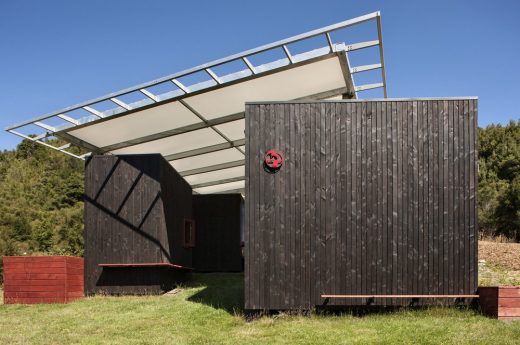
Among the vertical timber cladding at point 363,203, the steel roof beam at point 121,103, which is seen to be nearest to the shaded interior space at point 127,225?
the steel roof beam at point 121,103

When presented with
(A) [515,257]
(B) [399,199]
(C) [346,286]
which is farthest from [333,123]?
(A) [515,257]

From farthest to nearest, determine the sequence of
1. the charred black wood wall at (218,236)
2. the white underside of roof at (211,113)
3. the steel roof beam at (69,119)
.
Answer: the charred black wood wall at (218,236) → the steel roof beam at (69,119) → the white underside of roof at (211,113)

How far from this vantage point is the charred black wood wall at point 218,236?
65.4 ft

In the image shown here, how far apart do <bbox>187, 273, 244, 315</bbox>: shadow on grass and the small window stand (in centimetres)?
128

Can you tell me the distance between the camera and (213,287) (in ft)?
46.8

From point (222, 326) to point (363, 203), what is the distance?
342 cm

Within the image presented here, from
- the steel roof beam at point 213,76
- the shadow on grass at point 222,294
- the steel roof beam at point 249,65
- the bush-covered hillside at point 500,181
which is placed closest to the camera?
the steel roof beam at point 249,65

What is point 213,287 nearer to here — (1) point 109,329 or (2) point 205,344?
(1) point 109,329

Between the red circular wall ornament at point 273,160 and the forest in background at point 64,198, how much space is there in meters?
13.4

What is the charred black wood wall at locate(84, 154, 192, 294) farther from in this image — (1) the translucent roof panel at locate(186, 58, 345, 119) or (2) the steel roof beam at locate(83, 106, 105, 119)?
(1) the translucent roof panel at locate(186, 58, 345, 119)

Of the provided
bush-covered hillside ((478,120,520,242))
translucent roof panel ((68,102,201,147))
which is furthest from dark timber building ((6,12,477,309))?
bush-covered hillside ((478,120,520,242))

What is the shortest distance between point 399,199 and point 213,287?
247 inches

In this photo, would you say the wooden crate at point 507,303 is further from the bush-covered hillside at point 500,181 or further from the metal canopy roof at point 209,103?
the bush-covered hillside at point 500,181

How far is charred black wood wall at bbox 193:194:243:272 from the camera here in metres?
19.9
